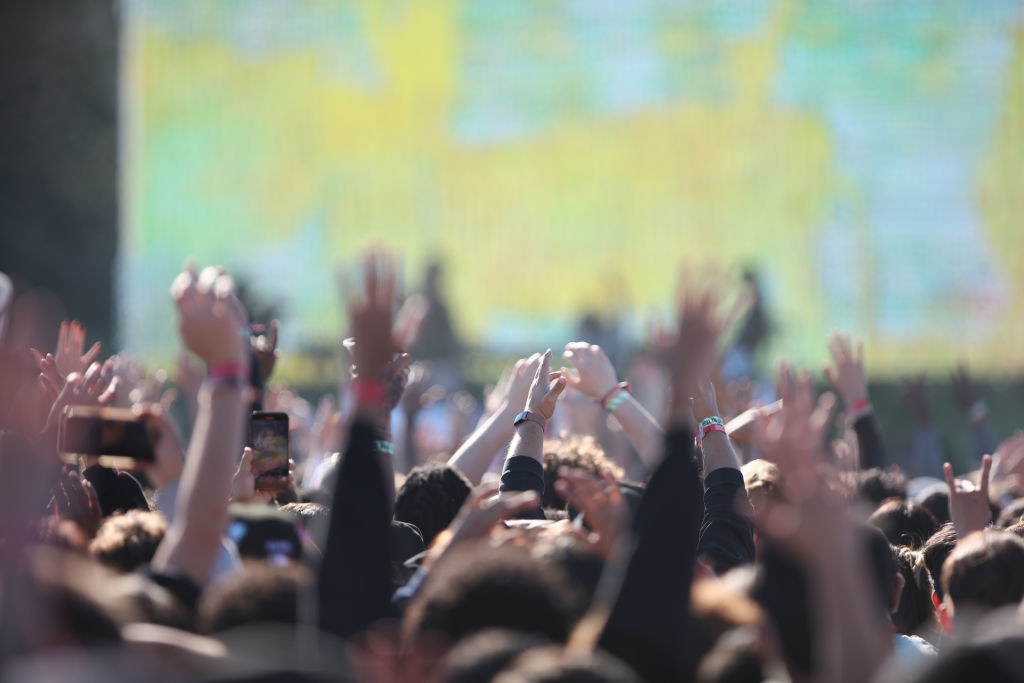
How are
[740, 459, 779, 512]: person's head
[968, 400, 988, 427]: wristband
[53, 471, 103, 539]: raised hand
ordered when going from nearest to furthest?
[53, 471, 103, 539]: raised hand, [740, 459, 779, 512]: person's head, [968, 400, 988, 427]: wristband

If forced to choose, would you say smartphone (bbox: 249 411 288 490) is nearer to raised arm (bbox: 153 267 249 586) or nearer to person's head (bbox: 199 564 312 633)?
raised arm (bbox: 153 267 249 586)

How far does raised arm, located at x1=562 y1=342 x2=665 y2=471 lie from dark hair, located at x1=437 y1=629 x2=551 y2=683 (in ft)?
6.02

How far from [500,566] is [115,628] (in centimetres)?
74

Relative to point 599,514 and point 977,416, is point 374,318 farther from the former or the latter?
point 977,416

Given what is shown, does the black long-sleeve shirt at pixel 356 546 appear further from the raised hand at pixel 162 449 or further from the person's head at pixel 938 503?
the person's head at pixel 938 503

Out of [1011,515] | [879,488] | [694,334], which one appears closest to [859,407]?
[879,488]

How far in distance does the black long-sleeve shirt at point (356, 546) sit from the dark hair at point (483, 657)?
40 centimetres

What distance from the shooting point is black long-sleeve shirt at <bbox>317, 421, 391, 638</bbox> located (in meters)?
2.48

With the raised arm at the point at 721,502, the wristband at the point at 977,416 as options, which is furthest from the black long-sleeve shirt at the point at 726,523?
the wristband at the point at 977,416

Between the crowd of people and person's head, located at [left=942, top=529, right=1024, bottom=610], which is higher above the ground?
the crowd of people

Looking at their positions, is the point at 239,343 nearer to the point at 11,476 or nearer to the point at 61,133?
the point at 11,476

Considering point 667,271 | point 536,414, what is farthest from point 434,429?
point 667,271

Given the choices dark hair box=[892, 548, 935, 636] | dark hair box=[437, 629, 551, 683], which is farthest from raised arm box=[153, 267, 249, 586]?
dark hair box=[892, 548, 935, 636]

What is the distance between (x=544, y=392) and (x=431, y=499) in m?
0.58
